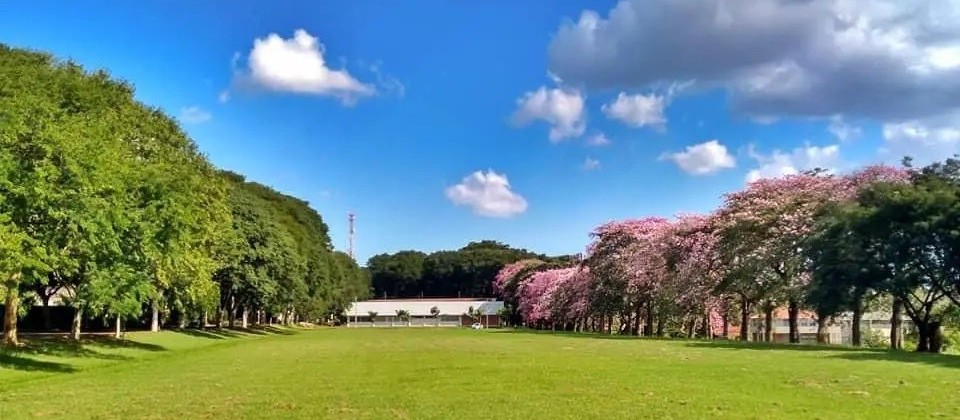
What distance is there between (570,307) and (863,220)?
6365cm

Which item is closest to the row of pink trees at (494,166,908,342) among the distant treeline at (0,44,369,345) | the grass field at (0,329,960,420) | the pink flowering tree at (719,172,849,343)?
the pink flowering tree at (719,172,849,343)

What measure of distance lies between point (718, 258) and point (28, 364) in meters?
41.5

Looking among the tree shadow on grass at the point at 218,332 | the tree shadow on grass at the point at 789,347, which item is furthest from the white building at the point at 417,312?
the tree shadow on grass at the point at 789,347

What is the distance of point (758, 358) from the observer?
32812 mm

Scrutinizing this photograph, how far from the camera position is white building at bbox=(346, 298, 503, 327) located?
591 ft

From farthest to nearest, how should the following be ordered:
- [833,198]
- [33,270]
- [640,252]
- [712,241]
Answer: [640,252], [712,241], [833,198], [33,270]

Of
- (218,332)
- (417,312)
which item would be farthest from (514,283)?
(218,332)

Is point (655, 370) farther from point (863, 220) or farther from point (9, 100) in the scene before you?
point (9, 100)

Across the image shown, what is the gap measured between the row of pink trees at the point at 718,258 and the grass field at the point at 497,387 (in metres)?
19.0

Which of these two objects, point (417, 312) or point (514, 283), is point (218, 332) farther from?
point (417, 312)

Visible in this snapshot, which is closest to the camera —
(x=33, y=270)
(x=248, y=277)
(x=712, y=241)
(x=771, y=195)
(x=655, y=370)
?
(x=655, y=370)

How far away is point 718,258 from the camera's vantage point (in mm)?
60062

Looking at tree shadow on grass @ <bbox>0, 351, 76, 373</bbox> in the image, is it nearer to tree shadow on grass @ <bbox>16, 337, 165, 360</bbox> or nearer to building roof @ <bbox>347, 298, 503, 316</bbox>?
tree shadow on grass @ <bbox>16, 337, 165, 360</bbox>

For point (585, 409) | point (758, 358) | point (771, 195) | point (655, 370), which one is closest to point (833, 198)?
point (771, 195)
